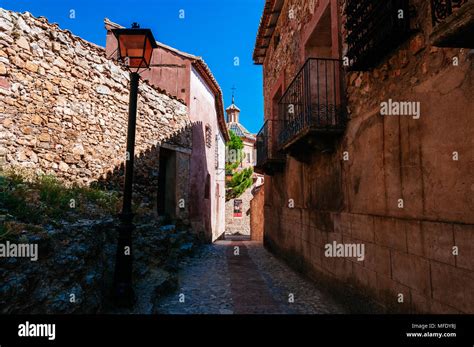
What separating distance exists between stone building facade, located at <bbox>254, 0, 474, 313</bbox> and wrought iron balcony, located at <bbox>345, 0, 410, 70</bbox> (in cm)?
1

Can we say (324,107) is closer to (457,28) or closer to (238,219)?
(457,28)

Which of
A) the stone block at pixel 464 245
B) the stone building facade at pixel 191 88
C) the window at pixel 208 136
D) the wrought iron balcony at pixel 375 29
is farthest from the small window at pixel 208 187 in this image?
the stone block at pixel 464 245

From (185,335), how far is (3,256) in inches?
70.6

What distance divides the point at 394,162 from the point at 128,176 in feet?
10.7

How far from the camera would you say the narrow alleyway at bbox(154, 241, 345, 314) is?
Result: 13.3ft

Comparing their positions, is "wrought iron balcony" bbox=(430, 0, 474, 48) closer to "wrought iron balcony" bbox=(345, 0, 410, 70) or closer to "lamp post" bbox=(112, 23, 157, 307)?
"wrought iron balcony" bbox=(345, 0, 410, 70)

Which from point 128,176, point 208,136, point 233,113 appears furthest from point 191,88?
point 233,113

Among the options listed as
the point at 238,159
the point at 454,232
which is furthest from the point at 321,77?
the point at 238,159

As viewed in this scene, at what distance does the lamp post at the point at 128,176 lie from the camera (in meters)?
3.47

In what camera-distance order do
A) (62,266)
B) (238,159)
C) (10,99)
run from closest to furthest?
(62,266)
(10,99)
(238,159)

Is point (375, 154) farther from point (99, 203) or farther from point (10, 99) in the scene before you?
point (10, 99)

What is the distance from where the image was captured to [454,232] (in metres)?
2.20

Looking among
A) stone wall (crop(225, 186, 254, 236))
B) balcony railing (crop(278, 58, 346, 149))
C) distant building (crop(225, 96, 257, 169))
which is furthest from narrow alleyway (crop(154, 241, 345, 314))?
distant building (crop(225, 96, 257, 169))

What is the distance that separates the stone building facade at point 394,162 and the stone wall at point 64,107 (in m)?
4.33
